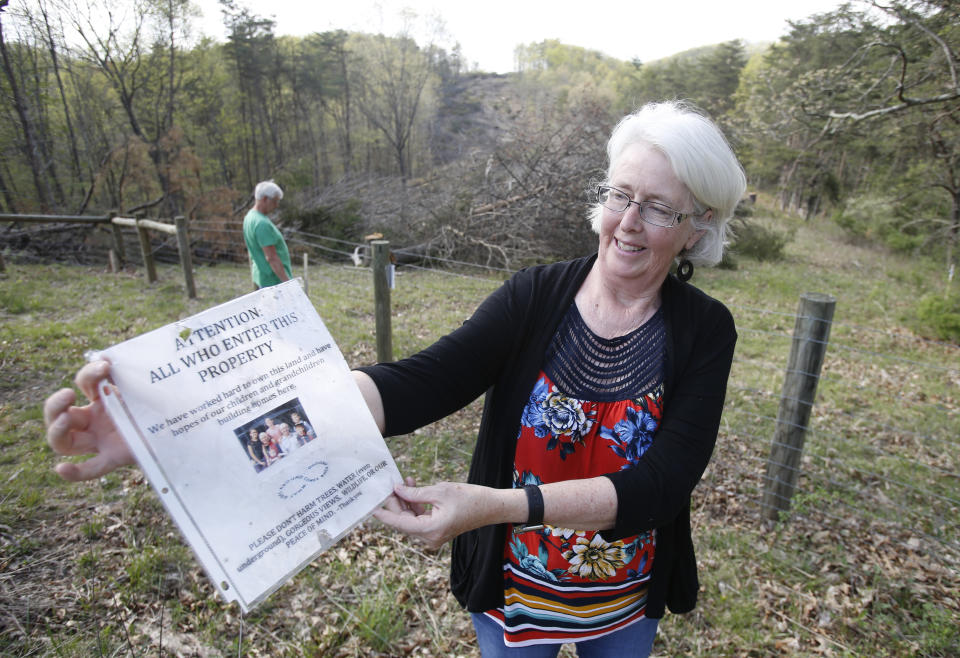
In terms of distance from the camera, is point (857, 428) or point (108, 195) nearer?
Answer: point (857, 428)

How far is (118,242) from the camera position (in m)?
10.4

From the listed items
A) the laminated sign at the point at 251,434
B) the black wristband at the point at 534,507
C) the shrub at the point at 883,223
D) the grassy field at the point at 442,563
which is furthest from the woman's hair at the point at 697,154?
the shrub at the point at 883,223

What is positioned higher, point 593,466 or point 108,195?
point 593,466

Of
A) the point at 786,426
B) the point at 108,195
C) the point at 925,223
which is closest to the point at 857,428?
the point at 786,426

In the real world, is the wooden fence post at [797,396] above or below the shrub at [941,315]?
above

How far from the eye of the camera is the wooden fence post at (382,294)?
402cm

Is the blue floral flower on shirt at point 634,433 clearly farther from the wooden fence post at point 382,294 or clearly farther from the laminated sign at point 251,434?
the wooden fence post at point 382,294

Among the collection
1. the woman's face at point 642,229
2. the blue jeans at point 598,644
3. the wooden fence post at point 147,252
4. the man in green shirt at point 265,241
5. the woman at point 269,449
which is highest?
the woman's face at point 642,229

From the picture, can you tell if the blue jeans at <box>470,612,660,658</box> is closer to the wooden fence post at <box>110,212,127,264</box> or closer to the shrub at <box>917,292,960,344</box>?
the shrub at <box>917,292,960,344</box>

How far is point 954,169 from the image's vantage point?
14797 mm

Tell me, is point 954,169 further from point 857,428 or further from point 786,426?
point 786,426

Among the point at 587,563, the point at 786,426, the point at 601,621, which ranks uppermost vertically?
the point at 587,563

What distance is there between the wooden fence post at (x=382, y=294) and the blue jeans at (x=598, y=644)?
2.85 m

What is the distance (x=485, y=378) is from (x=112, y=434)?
87 centimetres
